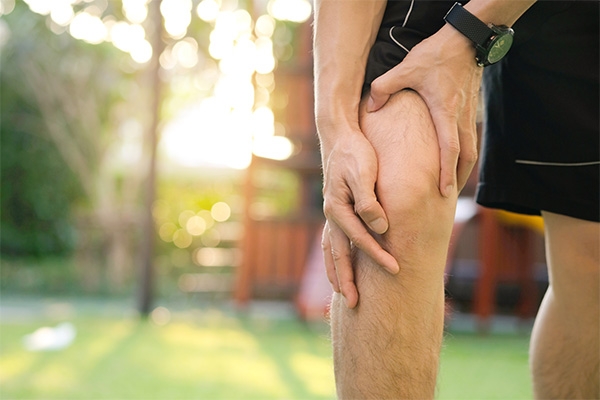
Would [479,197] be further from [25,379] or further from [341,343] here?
[25,379]

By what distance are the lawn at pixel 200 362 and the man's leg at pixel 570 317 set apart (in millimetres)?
821

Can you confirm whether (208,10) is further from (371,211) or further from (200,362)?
(371,211)

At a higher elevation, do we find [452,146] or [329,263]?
[452,146]

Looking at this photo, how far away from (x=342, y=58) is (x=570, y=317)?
0.70 metres

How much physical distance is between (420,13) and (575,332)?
70cm

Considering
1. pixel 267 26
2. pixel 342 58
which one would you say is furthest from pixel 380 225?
pixel 267 26

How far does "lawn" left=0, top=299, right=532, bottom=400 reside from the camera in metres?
2.44

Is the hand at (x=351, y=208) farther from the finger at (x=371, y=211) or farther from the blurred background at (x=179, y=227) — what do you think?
the blurred background at (x=179, y=227)

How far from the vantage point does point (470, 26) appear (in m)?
0.95

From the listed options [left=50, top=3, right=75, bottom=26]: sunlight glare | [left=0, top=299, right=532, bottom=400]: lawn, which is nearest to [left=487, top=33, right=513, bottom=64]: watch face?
[left=0, top=299, right=532, bottom=400]: lawn

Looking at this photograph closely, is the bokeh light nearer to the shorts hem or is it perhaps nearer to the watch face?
the shorts hem

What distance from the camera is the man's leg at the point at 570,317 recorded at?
1307 millimetres

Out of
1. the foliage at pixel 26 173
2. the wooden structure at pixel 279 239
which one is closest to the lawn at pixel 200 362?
the wooden structure at pixel 279 239

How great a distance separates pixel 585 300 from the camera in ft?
4.36
